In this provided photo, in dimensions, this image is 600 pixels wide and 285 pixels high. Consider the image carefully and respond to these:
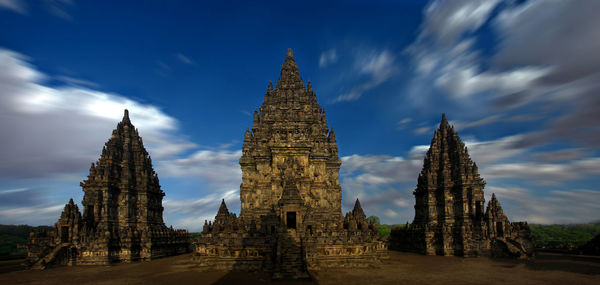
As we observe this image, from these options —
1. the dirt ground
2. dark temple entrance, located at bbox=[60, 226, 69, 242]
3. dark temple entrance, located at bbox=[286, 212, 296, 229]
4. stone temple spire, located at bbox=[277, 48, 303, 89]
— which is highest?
stone temple spire, located at bbox=[277, 48, 303, 89]

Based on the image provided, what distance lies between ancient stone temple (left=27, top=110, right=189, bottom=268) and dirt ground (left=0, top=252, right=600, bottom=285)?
6.50ft

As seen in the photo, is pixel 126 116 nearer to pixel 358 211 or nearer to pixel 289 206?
pixel 289 206

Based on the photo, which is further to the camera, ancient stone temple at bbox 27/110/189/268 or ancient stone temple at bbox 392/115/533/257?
ancient stone temple at bbox 392/115/533/257

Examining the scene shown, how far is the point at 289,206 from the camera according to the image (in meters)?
26.9

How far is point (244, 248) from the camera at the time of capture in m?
24.2

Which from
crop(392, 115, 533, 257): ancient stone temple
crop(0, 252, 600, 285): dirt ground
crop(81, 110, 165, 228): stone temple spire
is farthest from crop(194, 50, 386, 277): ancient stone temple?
crop(81, 110, 165, 228): stone temple spire

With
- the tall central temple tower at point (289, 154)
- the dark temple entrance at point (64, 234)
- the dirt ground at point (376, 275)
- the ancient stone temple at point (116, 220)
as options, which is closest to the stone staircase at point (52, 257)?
the ancient stone temple at point (116, 220)

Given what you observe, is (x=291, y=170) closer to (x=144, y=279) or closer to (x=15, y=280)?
(x=144, y=279)

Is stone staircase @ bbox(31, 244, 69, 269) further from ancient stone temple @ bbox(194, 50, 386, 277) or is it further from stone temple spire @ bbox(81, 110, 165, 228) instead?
ancient stone temple @ bbox(194, 50, 386, 277)

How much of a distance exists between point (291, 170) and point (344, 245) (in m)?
11.2

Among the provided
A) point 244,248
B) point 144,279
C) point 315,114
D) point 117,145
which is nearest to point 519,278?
point 244,248

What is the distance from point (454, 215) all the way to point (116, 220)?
3897 centimetres

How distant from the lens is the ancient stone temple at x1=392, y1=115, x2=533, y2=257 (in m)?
32.5

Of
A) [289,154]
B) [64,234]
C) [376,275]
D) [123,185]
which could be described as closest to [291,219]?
[376,275]
